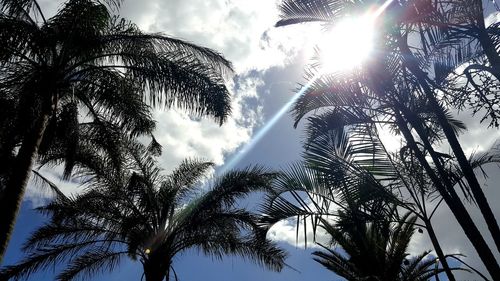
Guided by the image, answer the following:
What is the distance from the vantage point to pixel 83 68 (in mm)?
7625

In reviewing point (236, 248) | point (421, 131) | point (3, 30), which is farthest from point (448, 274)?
point (3, 30)

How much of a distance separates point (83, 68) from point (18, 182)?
2.67m

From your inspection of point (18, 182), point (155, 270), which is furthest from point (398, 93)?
point (155, 270)

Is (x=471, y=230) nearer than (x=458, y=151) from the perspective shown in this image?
Yes

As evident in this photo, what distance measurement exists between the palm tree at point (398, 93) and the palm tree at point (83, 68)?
7.79 ft

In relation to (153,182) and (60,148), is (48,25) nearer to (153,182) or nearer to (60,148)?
(60,148)

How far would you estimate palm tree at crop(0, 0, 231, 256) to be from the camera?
21.9 ft

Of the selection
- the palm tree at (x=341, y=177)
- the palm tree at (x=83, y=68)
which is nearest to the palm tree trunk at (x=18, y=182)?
the palm tree at (x=83, y=68)

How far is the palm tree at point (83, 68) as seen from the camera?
6.67 meters

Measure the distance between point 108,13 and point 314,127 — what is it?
4.46 metres

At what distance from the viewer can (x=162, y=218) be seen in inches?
452

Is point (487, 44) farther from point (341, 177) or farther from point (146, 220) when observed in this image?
point (146, 220)

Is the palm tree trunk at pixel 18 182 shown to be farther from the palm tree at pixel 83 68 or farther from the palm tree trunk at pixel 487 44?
the palm tree trunk at pixel 487 44

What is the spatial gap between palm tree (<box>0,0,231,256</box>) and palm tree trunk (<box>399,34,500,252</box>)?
3.54 meters
